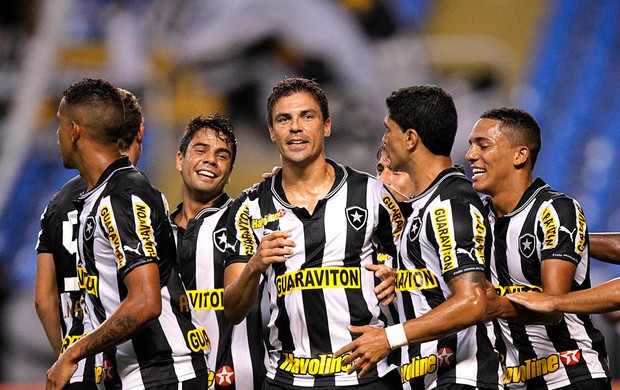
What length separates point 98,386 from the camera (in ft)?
14.6

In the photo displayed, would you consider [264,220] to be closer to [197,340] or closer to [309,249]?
[309,249]

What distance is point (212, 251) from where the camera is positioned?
557 centimetres

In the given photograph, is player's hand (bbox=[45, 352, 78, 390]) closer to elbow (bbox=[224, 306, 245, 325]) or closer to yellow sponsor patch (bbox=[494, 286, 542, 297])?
elbow (bbox=[224, 306, 245, 325])

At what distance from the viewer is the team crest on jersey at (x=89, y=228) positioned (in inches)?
168

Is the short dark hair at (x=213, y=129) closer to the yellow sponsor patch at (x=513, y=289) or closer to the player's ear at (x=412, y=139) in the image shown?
the player's ear at (x=412, y=139)

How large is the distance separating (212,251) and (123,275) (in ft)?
4.98

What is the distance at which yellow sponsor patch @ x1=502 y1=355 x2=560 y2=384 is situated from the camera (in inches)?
192

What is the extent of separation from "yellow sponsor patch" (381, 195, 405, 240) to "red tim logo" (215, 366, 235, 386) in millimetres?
1496

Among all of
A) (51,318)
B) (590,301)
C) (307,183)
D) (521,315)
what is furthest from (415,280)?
(51,318)

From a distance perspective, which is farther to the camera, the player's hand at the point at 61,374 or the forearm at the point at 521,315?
the forearm at the point at 521,315

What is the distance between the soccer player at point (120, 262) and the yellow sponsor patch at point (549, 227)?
1900 millimetres

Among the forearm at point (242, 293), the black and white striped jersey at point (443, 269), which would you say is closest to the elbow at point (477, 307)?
the black and white striped jersey at point (443, 269)

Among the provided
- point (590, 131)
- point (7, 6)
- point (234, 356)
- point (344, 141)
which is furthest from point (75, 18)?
point (234, 356)

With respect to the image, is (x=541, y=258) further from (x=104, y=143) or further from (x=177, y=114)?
(x=177, y=114)
